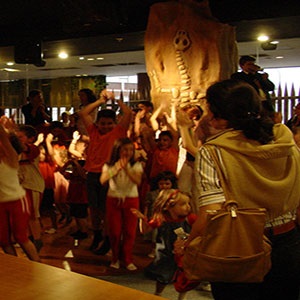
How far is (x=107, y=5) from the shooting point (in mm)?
5383

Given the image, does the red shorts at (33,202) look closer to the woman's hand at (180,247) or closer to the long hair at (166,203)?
the long hair at (166,203)

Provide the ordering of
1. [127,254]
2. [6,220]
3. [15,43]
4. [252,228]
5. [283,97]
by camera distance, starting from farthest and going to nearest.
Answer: [283,97] → [15,43] → [127,254] → [6,220] → [252,228]

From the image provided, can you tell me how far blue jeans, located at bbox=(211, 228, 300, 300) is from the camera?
6.00ft

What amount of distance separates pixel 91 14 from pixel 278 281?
4032 mm

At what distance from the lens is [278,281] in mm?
Result: 1920

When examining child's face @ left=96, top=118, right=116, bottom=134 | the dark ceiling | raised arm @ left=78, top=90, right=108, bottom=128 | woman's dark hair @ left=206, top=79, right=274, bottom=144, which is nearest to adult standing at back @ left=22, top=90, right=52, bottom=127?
the dark ceiling

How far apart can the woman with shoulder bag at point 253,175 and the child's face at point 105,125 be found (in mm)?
2767

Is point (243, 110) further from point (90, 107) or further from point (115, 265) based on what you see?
point (90, 107)

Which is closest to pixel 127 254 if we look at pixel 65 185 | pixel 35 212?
pixel 35 212

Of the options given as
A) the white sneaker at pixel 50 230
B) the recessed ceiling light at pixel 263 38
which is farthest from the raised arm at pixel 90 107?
the recessed ceiling light at pixel 263 38

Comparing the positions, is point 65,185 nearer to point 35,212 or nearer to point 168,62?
point 35,212

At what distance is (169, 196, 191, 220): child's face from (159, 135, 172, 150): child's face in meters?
1.43

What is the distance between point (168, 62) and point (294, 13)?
1394mm

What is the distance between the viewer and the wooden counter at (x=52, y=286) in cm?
103
